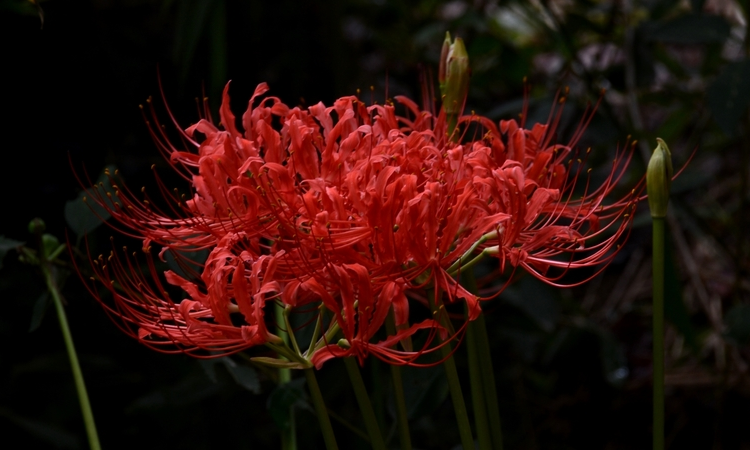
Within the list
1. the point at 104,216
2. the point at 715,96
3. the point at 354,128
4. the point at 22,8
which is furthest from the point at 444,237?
the point at 22,8

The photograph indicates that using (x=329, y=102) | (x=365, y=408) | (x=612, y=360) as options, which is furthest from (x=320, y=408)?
(x=329, y=102)

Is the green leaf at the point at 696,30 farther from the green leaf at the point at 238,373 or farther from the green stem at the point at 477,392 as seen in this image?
the green leaf at the point at 238,373

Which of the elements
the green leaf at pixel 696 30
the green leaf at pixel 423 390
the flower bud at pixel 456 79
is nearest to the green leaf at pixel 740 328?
the green leaf at pixel 696 30

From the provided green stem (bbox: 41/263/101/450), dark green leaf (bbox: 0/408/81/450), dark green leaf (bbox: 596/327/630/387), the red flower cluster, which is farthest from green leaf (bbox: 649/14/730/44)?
dark green leaf (bbox: 0/408/81/450)

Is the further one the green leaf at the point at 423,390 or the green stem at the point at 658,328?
the green leaf at the point at 423,390

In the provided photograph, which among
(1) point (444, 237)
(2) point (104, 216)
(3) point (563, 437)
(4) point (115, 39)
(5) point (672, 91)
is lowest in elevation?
(3) point (563, 437)

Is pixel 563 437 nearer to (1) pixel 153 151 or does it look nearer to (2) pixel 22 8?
(1) pixel 153 151

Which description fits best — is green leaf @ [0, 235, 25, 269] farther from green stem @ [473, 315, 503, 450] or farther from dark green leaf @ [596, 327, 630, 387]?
dark green leaf @ [596, 327, 630, 387]

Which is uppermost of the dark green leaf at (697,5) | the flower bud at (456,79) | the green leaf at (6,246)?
the dark green leaf at (697,5)

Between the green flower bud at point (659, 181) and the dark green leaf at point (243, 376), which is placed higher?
the green flower bud at point (659, 181)
